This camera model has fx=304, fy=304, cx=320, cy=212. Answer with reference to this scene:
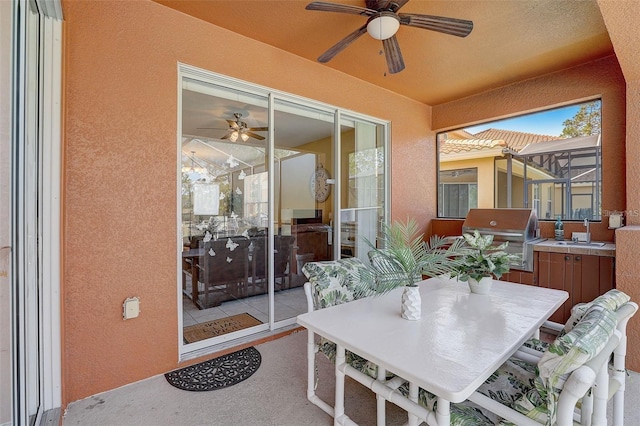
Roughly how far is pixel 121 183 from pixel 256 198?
1.15 metres

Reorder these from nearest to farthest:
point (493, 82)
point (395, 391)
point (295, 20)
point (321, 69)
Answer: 1. point (395, 391)
2. point (295, 20)
3. point (321, 69)
4. point (493, 82)

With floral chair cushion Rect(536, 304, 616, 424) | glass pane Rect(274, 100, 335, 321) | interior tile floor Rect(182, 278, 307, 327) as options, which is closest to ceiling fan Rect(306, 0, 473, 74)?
glass pane Rect(274, 100, 335, 321)

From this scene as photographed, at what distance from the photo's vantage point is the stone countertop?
265 centimetres

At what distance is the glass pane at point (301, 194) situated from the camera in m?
3.20

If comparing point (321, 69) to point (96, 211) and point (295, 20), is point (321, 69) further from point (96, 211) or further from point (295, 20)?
point (96, 211)

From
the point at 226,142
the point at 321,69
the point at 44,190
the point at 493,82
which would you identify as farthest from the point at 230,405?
the point at 493,82

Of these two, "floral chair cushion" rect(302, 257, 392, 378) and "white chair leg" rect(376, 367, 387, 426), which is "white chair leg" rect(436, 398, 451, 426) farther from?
"floral chair cushion" rect(302, 257, 392, 378)

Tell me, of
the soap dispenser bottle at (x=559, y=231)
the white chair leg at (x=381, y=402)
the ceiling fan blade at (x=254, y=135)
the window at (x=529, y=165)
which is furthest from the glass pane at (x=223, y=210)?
the soap dispenser bottle at (x=559, y=231)

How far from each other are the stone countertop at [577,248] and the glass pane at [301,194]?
217 centimetres

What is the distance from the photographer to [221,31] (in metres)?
2.48

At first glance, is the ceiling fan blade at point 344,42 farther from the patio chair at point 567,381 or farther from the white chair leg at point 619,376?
the white chair leg at point 619,376

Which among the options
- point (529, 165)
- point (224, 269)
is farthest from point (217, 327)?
point (529, 165)

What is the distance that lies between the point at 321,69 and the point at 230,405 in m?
3.02

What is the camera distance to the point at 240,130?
2.99 meters
